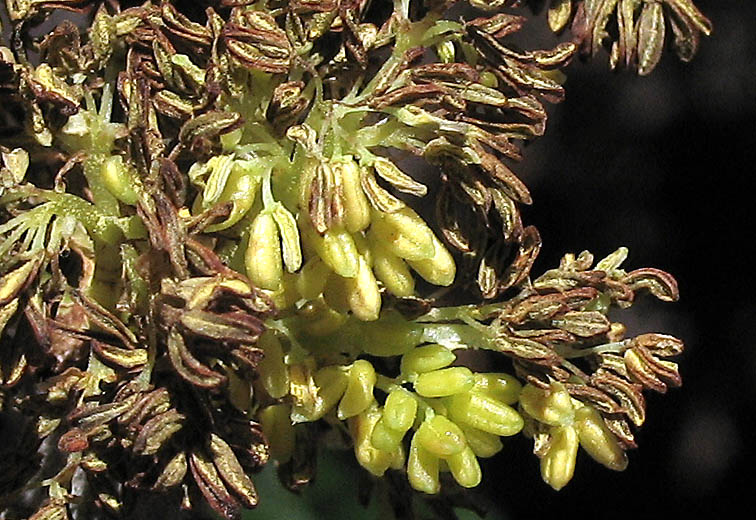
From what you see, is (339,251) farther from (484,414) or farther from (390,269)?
(484,414)

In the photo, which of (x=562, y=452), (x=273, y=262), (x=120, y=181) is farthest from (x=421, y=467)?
(x=120, y=181)

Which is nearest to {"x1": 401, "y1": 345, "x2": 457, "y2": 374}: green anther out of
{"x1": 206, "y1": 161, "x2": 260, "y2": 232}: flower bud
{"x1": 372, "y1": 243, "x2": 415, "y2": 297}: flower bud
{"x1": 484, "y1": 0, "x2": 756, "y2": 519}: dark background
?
{"x1": 372, "y1": 243, "x2": 415, "y2": 297}: flower bud

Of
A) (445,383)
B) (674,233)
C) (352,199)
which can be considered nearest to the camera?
(352,199)

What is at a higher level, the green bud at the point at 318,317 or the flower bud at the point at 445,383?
the green bud at the point at 318,317

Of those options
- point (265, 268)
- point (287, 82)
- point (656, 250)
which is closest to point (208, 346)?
point (265, 268)

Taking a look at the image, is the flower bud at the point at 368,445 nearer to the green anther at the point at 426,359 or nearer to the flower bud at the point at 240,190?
the green anther at the point at 426,359

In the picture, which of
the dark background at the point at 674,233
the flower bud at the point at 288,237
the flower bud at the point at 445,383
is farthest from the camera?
the dark background at the point at 674,233

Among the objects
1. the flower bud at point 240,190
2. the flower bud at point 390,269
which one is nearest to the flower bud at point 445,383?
the flower bud at point 390,269

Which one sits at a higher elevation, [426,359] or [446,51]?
[446,51]

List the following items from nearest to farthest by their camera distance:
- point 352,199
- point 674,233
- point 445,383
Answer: point 352,199
point 445,383
point 674,233
